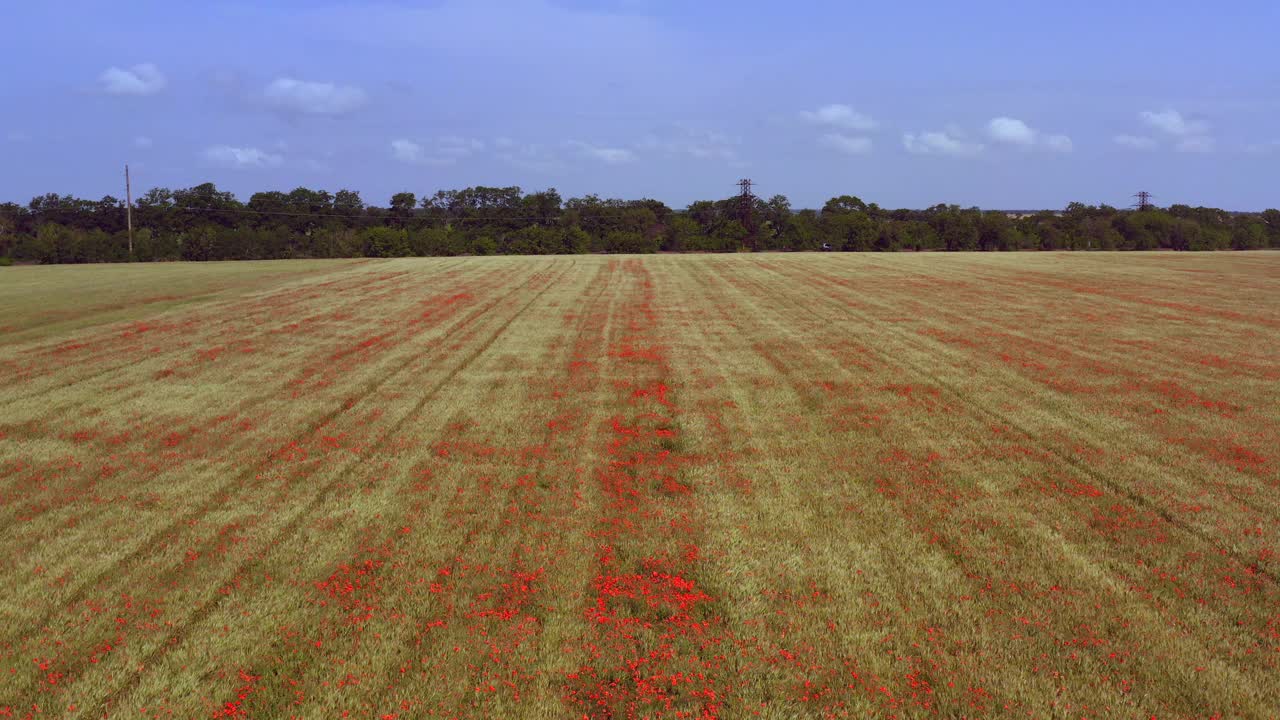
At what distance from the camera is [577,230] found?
100 m

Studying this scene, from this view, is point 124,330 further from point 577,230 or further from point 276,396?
point 577,230

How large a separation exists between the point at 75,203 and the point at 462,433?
4668 inches

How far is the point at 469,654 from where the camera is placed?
232 inches

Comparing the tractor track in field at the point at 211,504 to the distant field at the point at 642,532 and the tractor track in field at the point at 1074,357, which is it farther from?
the tractor track in field at the point at 1074,357

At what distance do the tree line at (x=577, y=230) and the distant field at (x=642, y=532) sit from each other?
76396 mm

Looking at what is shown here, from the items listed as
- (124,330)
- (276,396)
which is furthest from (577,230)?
(276,396)

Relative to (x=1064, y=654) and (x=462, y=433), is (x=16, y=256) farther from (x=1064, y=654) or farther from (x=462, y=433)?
(x=1064, y=654)

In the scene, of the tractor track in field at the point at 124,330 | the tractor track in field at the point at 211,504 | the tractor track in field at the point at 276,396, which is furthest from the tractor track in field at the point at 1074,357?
the tractor track in field at the point at 124,330

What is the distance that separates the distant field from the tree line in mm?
76396

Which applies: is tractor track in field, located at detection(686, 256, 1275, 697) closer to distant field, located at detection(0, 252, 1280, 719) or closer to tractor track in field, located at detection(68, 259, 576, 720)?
distant field, located at detection(0, 252, 1280, 719)

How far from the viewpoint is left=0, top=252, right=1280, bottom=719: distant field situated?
219 inches

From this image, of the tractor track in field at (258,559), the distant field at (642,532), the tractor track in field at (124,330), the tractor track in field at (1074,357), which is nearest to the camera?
the tractor track in field at (258,559)

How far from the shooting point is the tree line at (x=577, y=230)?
84.6m

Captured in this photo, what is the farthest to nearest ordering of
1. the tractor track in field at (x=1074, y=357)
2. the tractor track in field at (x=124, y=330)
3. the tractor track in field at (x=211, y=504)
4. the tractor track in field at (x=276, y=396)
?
the tractor track in field at (x=124, y=330) → the tractor track in field at (x=276, y=396) → the tractor track in field at (x=1074, y=357) → the tractor track in field at (x=211, y=504)
